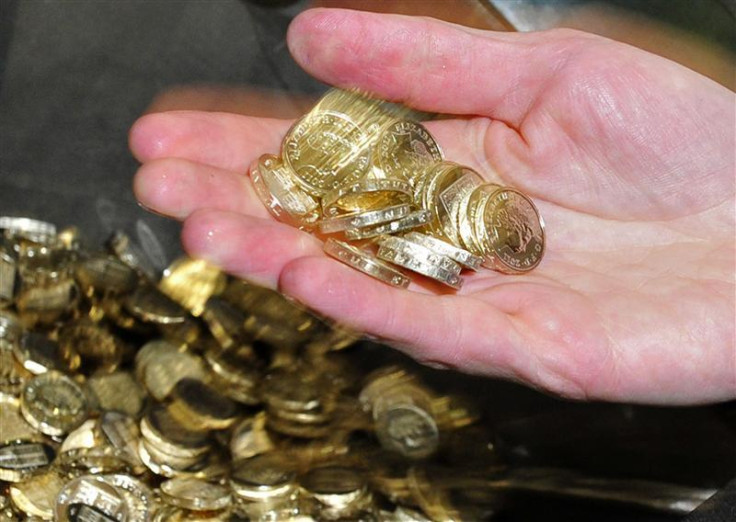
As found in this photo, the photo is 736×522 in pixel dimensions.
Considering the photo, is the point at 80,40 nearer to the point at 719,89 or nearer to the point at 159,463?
the point at 159,463

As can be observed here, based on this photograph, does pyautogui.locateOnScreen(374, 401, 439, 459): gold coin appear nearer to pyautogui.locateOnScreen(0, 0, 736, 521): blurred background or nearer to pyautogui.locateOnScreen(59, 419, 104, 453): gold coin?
pyautogui.locateOnScreen(0, 0, 736, 521): blurred background

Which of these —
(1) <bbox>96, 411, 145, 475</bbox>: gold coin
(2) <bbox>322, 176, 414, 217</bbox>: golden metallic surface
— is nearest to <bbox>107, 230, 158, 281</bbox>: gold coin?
(1) <bbox>96, 411, 145, 475</bbox>: gold coin

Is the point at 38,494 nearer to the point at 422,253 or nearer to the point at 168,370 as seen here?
the point at 168,370

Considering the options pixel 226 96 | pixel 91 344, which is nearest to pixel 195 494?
pixel 91 344

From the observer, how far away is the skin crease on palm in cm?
97

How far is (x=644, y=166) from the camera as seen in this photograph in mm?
1234

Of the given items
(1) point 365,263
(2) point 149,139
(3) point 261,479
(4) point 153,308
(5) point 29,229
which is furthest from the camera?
(5) point 29,229

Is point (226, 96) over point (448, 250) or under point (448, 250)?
under

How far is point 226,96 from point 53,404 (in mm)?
642

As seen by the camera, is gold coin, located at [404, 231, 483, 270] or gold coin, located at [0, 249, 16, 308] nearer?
gold coin, located at [404, 231, 483, 270]

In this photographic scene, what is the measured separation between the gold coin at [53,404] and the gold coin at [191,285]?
0.84ft

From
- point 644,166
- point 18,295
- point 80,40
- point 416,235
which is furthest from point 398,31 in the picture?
point 18,295

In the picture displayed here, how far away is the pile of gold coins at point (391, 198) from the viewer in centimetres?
109

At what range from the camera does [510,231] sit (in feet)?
3.77
